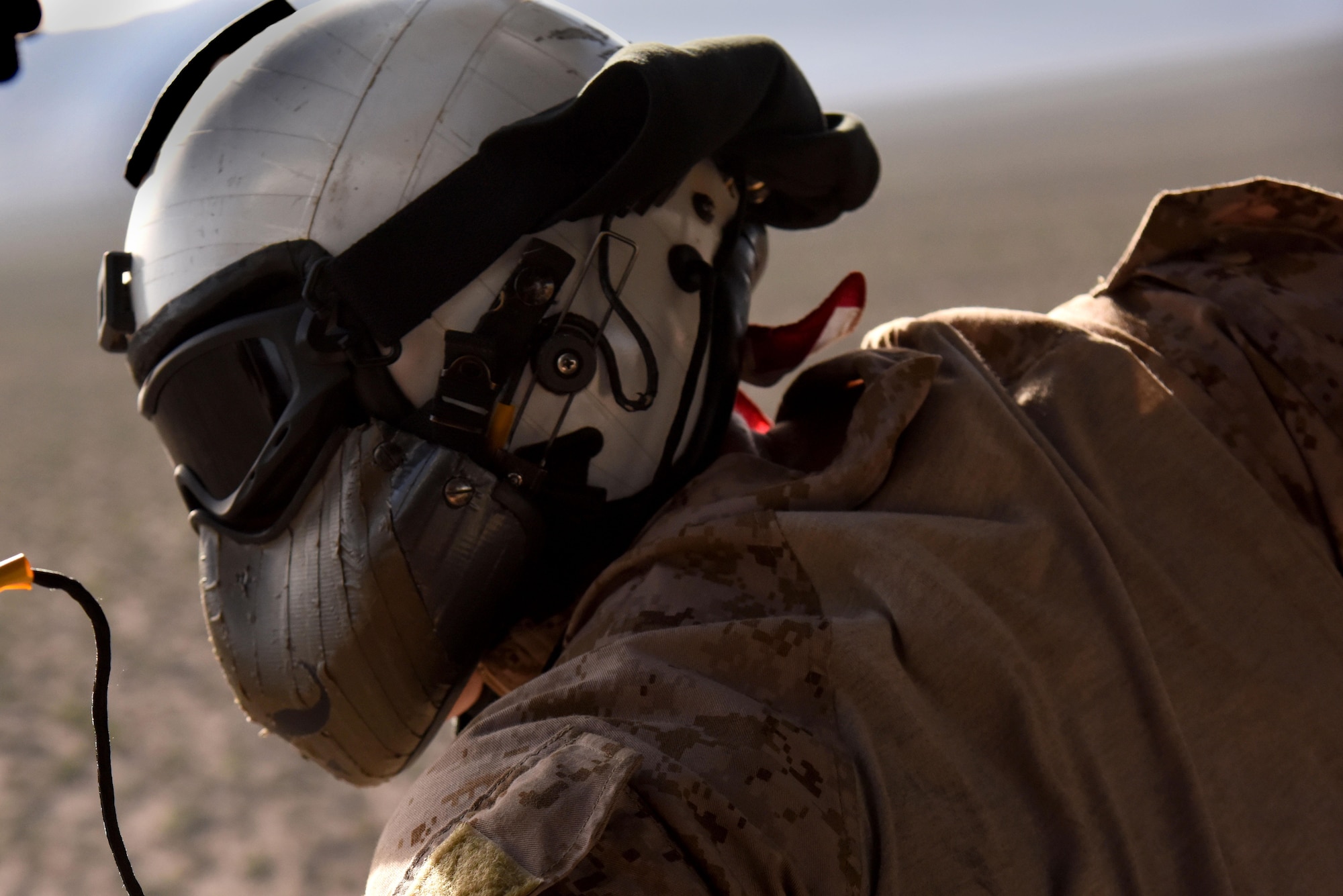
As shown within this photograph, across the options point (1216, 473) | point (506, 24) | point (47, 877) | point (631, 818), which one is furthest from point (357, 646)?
point (47, 877)

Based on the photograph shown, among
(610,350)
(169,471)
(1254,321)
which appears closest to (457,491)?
(610,350)

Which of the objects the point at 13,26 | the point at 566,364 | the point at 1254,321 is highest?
the point at 13,26

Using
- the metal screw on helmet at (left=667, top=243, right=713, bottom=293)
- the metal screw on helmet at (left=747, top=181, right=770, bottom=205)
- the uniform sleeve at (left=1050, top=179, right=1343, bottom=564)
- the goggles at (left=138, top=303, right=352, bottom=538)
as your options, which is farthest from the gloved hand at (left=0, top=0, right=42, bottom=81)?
the uniform sleeve at (left=1050, top=179, right=1343, bottom=564)

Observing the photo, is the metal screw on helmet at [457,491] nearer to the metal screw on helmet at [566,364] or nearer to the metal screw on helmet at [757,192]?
the metal screw on helmet at [566,364]

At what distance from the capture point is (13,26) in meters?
1.11

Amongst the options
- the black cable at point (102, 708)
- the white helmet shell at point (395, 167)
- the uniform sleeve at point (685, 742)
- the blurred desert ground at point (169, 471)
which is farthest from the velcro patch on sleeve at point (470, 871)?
the blurred desert ground at point (169, 471)

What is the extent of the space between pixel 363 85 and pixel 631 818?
0.79 m

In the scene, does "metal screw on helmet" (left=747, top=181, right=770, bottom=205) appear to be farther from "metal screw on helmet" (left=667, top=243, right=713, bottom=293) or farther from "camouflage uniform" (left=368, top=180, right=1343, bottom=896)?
"camouflage uniform" (left=368, top=180, right=1343, bottom=896)

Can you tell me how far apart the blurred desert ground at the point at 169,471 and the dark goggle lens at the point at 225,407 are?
33.6 inches

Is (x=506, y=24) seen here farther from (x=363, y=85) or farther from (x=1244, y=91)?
(x=1244, y=91)

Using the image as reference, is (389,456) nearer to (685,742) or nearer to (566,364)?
(566,364)

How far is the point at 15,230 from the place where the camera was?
1568 cm

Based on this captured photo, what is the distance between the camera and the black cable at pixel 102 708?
3.22 ft

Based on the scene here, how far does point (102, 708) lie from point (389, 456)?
331 mm
